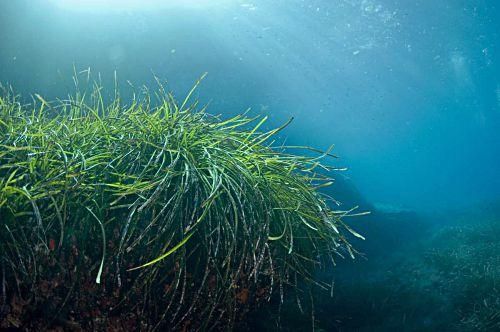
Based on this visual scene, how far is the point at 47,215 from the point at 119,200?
0.32 meters

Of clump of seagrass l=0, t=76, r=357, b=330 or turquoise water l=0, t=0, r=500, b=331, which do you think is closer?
clump of seagrass l=0, t=76, r=357, b=330

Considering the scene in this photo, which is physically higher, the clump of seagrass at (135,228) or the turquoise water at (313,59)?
the turquoise water at (313,59)

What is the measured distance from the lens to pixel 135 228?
179 cm

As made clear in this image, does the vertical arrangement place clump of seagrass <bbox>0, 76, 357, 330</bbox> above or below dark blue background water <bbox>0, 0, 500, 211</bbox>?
below

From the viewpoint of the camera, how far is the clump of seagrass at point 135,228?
1.66 m

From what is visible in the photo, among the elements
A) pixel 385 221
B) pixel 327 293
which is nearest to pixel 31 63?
pixel 327 293

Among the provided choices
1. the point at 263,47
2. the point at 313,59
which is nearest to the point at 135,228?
the point at 263,47

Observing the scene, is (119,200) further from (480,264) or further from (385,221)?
(385,221)

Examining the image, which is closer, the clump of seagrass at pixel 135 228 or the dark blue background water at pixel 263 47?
the clump of seagrass at pixel 135 228

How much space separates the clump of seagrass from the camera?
5.45ft

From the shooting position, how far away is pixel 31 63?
32.4 feet

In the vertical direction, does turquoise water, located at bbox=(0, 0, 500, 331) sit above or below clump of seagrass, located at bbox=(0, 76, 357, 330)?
above

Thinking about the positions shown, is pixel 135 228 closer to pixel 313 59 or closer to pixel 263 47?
pixel 263 47

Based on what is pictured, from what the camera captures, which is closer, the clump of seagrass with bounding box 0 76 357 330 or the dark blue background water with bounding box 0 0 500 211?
the clump of seagrass with bounding box 0 76 357 330
